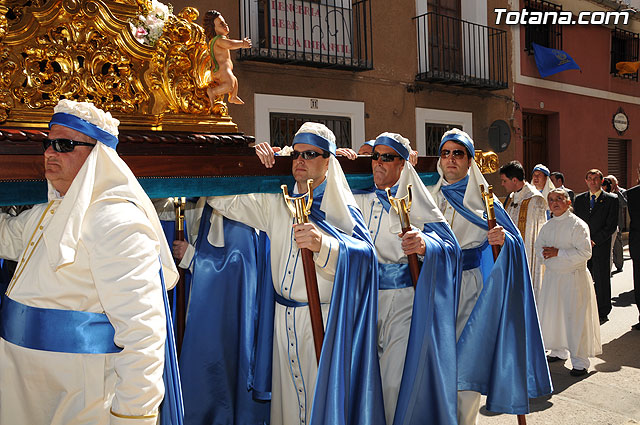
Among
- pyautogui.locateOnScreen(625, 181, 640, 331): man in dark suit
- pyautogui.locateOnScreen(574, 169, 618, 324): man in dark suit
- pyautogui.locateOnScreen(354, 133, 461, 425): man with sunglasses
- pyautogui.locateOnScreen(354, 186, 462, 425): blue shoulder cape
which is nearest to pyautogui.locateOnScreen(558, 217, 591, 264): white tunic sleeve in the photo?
pyautogui.locateOnScreen(625, 181, 640, 331): man in dark suit

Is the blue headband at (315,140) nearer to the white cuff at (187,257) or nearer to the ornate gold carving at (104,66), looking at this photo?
the ornate gold carving at (104,66)

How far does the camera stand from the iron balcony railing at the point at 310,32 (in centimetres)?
931

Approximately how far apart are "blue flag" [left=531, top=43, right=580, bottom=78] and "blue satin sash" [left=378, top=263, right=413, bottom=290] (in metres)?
11.7

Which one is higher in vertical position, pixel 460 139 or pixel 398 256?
pixel 460 139

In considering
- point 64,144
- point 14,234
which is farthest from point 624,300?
point 64,144

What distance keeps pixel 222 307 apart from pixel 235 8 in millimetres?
6327

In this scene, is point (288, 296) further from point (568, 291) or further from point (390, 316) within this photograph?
point (568, 291)

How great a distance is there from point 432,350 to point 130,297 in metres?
2.11

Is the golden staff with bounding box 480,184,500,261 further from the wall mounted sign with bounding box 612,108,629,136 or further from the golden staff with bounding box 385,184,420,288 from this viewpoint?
the wall mounted sign with bounding box 612,108,629,136

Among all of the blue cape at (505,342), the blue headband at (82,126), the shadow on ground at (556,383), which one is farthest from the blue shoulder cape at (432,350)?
the blue headband at (82,126)

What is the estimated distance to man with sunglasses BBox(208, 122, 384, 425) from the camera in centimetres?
315

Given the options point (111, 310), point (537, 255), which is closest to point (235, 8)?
point (537, 255)

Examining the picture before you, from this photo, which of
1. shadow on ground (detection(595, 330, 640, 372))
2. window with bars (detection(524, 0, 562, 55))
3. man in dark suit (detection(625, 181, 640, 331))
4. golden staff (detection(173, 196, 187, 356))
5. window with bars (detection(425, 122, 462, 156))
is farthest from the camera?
window with bars (detection(524, 0, 562, 55))

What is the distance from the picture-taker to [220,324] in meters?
3.96
